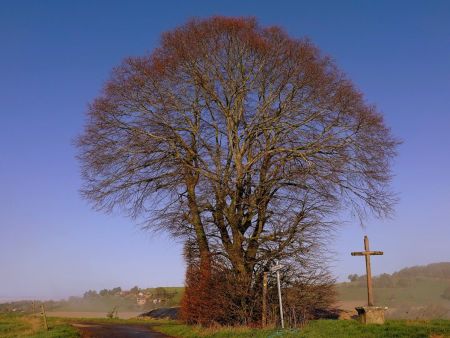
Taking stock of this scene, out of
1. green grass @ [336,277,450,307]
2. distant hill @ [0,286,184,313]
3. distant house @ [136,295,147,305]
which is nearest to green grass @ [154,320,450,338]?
green grass @ [336,277,450,307]

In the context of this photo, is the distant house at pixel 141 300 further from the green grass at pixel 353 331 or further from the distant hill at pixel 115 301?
the green grass at pixel 353 331

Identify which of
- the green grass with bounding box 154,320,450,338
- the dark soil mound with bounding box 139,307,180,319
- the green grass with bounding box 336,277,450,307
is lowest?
the dark soil mound with bounding box 139,307,180,319

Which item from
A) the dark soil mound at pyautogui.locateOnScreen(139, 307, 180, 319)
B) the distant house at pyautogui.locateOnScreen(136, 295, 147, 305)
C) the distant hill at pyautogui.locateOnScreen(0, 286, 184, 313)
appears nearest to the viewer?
the dark soil mound at pyautogui.locateOnScreen(139, 307, 180, 319)

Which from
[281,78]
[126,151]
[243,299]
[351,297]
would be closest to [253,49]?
[281,78]

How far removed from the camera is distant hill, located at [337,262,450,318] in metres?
33.4

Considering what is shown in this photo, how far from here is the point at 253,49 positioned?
73.7 feet

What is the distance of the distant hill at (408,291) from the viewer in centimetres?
3339

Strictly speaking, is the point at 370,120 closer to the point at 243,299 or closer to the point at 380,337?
the point at 243,299

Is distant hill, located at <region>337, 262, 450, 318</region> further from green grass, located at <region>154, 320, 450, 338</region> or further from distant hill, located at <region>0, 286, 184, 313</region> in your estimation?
distant hill, located at <region>0, 286, 184, 313</region>

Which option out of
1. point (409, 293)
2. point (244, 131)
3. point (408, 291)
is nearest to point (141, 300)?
point (408, 291)

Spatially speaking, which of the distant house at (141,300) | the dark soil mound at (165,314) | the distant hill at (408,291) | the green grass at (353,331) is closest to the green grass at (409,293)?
the distant hill at (408,291)

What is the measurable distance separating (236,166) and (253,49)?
16.2 ft

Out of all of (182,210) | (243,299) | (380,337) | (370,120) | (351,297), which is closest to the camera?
(380,337)

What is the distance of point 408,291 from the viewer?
1769 inches
